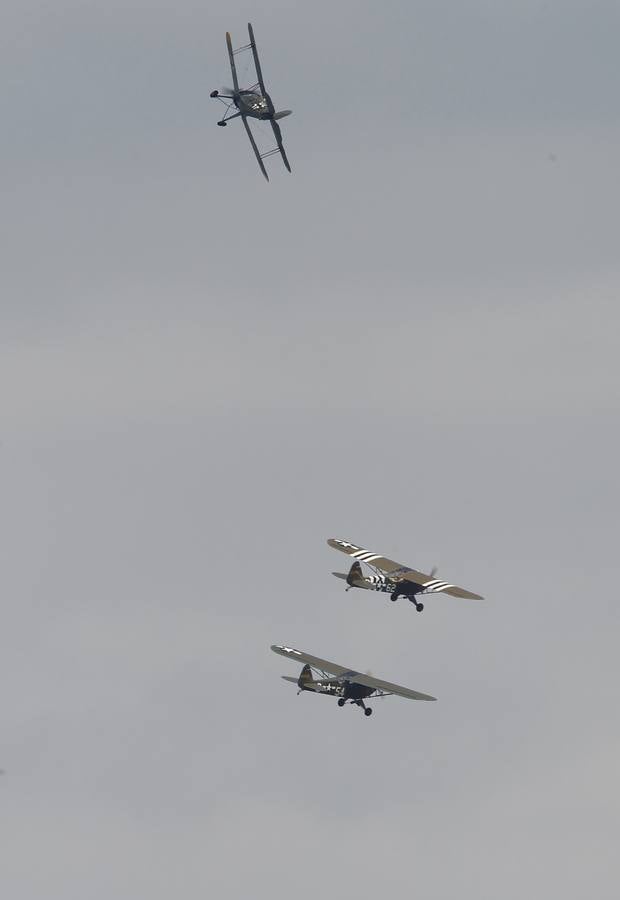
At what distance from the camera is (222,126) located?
190m

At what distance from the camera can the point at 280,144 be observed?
19425 cm

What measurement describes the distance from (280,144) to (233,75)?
923 cm

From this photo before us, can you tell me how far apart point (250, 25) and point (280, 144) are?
1481 cm

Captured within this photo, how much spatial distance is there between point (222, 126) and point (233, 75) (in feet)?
29.7

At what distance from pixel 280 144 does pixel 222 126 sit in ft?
23.8

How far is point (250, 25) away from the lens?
184 m

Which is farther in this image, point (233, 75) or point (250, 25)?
point (233, 75)

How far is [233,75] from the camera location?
196 meters

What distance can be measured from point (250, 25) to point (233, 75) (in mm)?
13258
